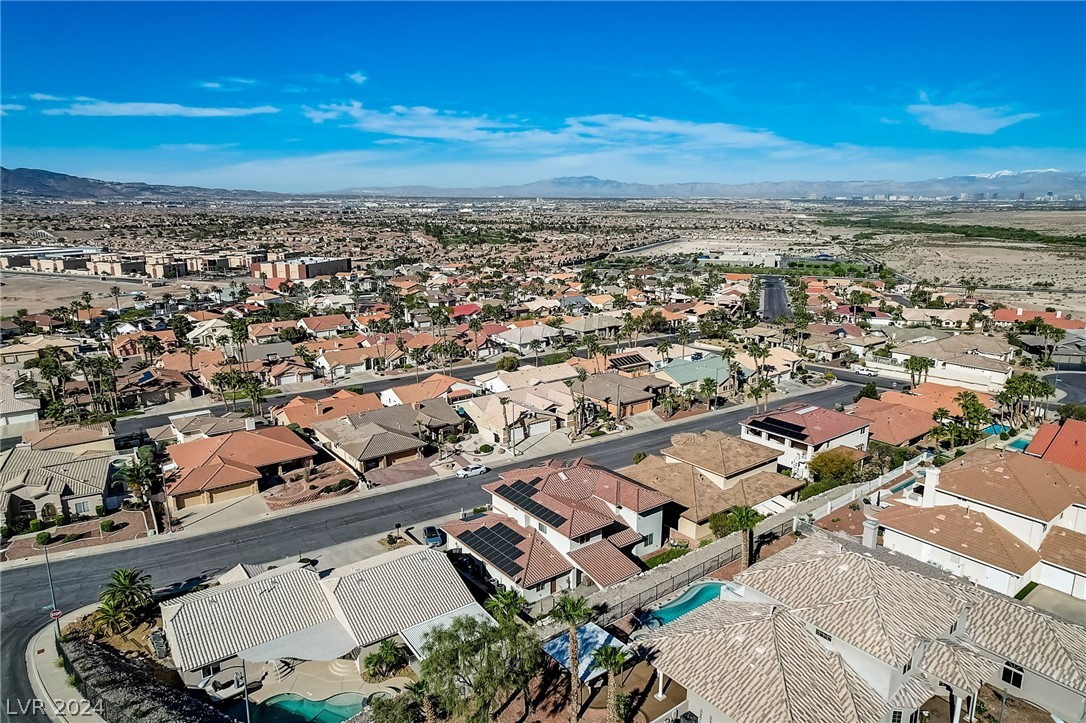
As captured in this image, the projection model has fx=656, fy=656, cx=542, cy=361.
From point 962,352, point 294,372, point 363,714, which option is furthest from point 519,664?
point 962,352

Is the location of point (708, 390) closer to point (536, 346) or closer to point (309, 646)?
point (536, 346)

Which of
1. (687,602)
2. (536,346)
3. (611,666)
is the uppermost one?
(611,666)

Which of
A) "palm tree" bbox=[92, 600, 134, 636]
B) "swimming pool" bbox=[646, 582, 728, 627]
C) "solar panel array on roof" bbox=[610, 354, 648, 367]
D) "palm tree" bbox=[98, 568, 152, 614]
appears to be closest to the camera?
"palm tree" bbox=[92, 600, 134, 636]

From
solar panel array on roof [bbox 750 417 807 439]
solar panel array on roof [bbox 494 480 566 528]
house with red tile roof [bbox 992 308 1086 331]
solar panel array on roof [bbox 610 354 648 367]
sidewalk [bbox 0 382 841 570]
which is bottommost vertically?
sidewalk [bbox 0 382 841 570]

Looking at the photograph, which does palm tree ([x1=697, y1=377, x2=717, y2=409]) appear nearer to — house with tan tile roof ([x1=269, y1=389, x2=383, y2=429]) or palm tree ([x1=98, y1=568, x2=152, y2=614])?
house with tan tile roof ([x1=269, y1=389, x2=383, y2=429])

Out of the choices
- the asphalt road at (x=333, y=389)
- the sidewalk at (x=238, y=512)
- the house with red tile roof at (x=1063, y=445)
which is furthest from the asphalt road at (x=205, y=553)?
the house with red tile roof at (x=1063, y=445)

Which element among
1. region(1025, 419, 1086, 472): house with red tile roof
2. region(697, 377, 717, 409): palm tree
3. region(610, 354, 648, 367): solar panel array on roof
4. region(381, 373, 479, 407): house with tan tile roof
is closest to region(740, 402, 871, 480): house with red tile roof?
region(697, 377, 717, 409): palm tree

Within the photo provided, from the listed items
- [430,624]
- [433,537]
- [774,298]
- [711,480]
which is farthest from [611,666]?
[774,298]
